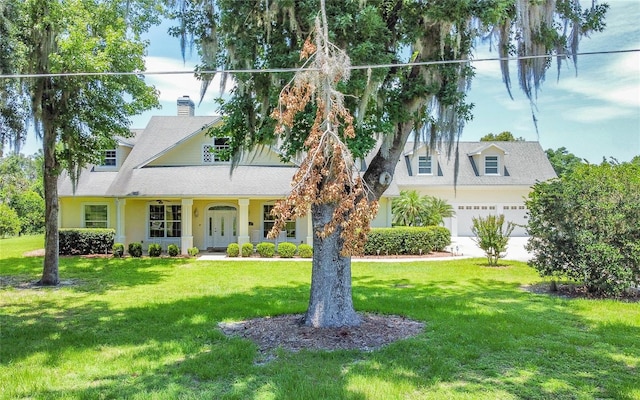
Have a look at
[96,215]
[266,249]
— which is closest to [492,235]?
[266,249]

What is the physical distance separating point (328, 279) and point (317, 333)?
782 millimetres

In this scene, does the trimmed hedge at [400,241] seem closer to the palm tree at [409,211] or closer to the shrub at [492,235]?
the palm tree at [409,211]

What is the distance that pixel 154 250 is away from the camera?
17250 millimetres

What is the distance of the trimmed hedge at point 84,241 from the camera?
1756cm

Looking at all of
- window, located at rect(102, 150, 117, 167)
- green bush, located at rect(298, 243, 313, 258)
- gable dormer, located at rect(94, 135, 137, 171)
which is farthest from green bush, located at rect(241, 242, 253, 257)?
window, located at rect(102, 150, 117, 167)

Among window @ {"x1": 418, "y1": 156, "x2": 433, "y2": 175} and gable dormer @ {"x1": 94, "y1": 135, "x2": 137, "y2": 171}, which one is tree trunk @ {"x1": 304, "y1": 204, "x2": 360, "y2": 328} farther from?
window @ {"x1": 418, "y1": 156, "x2": 433, "y2": 175}

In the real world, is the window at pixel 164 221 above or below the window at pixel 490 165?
below

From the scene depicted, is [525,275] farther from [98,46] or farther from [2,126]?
[2,126]

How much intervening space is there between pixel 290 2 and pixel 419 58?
2.24 m

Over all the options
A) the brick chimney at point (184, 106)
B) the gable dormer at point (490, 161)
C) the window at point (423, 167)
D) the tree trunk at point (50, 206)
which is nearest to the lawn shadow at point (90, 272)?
the tree trunk at point (50, 206)

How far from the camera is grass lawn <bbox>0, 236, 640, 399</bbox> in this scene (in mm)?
4512

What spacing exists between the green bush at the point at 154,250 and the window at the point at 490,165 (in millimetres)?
18712

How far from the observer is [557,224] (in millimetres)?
9648

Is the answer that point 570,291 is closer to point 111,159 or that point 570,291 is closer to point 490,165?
point 490,165
